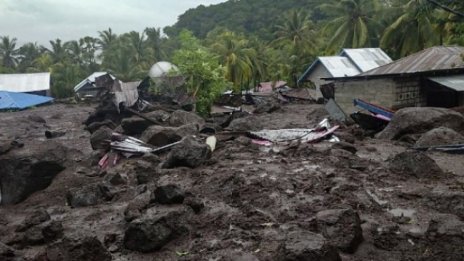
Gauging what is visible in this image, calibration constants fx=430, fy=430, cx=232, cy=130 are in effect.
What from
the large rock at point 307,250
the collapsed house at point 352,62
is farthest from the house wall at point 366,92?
the large rock at point 307,250

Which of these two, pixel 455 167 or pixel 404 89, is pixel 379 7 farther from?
pixel 455 167

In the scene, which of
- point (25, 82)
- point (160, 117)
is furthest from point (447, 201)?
point (25, 82)

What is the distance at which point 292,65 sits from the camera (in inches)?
1614

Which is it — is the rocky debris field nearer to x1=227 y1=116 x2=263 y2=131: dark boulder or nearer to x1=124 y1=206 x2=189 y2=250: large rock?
x1=124 y1=206 x2=189 y2=250: large rock

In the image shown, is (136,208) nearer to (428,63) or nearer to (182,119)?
(182,119)

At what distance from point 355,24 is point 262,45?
13533mm

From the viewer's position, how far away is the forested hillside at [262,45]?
24203mm

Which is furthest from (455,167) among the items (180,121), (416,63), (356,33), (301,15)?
(301,15)

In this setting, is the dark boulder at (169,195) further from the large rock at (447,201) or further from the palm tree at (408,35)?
the palm tree at (408,35)

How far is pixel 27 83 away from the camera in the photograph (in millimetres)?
42750

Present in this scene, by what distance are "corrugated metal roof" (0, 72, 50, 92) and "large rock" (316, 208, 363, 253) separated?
41.5 meters

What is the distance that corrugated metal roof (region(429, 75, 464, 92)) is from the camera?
15.3 m

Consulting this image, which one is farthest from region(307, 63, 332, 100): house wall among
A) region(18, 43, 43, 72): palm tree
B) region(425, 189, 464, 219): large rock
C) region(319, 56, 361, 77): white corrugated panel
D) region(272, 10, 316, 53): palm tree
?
region(18, 43, 43, 72): palm tree

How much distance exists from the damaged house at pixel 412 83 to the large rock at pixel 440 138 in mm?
4508
